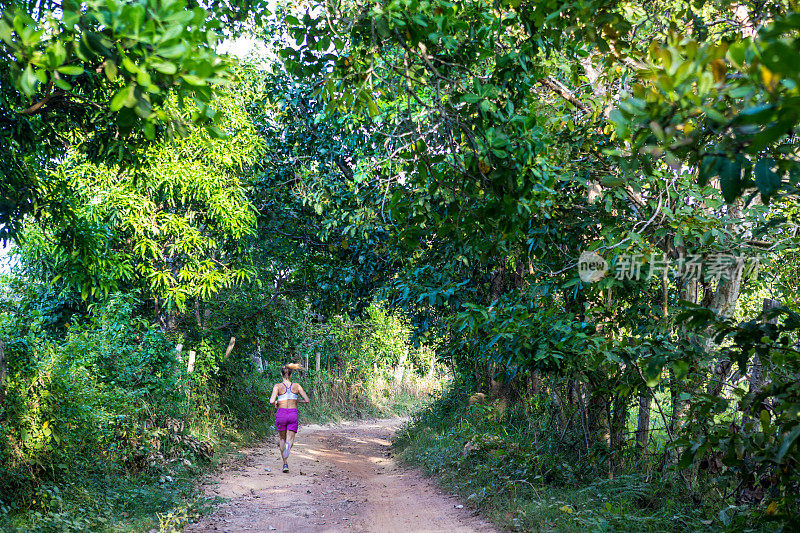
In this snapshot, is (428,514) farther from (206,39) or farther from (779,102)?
(779,102)

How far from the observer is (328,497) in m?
8.54

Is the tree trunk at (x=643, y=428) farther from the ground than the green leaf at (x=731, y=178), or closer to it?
closer to it

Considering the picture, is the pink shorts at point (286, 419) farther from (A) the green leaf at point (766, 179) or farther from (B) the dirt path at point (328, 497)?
(A) the green leaf at point (766, 179)

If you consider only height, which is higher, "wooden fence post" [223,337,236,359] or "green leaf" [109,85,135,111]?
"green leaf" [109,85,135,111]

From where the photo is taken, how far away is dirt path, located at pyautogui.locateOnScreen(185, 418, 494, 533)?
6.75 metres

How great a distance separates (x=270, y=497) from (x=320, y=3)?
6.51 metres

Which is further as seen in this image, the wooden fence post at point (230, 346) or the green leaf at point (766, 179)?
the wooden fence post at point (230, 346)

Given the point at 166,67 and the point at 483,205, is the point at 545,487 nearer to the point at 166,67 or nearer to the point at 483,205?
the point at 483,205

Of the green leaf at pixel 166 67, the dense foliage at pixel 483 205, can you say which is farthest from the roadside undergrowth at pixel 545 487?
the green leaf at pixel 166 67

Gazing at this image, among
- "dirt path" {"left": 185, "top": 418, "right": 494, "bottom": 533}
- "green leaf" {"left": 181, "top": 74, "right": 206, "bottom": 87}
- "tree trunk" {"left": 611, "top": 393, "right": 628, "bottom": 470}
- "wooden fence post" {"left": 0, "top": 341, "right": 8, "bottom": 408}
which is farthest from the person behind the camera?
"dirt path" {"left": 185, "top": 418, "right": 494, "bottom": 533}

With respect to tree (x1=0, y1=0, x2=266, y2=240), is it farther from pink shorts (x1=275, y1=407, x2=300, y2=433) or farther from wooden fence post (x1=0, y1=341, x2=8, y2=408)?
pink shorts (x1=275, y1=407, x2=300, y2=433)

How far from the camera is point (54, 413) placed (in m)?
6.24

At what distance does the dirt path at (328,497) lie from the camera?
6.75 metres

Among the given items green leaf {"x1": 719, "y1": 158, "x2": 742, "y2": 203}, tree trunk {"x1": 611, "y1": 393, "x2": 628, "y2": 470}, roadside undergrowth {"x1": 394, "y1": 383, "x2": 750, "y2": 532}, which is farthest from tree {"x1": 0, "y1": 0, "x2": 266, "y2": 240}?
tree trunk {"x1": 611, "y1": 393, "x2": 628, "y2": 470}
